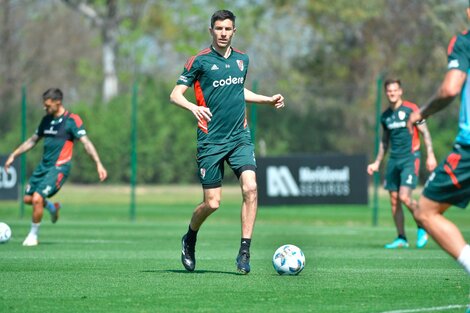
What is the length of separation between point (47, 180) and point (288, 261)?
6550mm

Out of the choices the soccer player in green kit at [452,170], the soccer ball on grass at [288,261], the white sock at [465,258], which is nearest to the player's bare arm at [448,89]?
the soccer player in green kit at [452,170]

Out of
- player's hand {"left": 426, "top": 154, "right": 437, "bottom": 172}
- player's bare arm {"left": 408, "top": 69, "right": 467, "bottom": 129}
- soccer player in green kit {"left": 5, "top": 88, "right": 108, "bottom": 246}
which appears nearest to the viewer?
player's bare arm {"left": 408, "top": 69, "right": 467, "bottom": 129}

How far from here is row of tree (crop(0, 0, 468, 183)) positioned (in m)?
31.4

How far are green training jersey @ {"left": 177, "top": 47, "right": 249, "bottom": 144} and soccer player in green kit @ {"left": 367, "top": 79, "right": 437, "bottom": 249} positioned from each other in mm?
5699

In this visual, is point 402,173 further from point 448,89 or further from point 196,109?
point 448,89

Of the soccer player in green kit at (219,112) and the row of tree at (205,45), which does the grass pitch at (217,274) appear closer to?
the soccer player in green kit at (219,112)

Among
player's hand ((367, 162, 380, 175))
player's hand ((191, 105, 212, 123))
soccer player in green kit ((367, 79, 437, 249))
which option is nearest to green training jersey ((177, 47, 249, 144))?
player's hand ((191, 105, 212, 123))

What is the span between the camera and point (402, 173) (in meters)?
16.5

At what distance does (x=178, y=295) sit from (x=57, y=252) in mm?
5739

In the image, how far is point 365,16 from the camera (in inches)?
1806

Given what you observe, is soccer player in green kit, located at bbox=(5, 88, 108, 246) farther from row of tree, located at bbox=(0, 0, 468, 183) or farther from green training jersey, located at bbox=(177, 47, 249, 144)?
row of tree, located at bbox=(0, 0, 468, 183)

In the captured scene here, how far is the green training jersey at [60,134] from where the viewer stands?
53.0ft

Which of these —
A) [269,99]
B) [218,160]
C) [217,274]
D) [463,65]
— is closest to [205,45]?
[269,99]

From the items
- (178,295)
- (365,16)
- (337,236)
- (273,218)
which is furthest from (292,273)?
(365,16)
